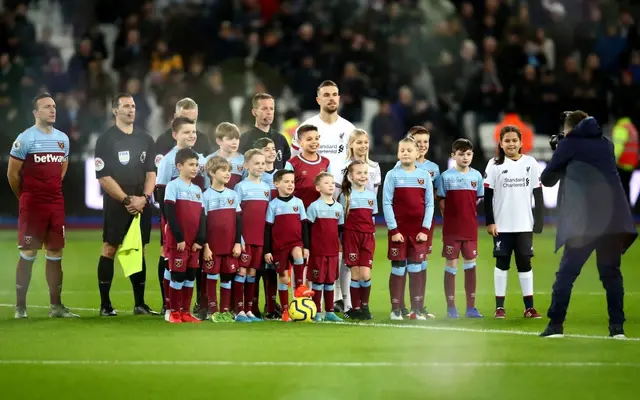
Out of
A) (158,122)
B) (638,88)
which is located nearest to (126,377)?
(158,122)

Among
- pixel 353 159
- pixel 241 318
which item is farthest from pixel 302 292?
pixel 353 159

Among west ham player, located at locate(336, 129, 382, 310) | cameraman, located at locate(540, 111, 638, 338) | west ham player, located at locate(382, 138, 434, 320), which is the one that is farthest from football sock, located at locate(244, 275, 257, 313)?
cameraman, located at locate(540, 111, 638, 338)

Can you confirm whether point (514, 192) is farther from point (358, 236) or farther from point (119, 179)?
point (119, 179)

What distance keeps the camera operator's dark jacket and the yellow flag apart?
14.4 ft

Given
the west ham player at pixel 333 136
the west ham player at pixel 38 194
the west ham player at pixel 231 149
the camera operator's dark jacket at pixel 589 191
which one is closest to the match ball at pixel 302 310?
the west ham player at pixel 333 136

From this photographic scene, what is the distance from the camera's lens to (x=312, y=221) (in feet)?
42.3

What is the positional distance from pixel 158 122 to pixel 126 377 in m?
16.7

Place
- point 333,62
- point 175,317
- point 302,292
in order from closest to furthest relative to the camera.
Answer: point 175,317 → point 302,292 → point 333,62

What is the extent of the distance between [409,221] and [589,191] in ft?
7.97

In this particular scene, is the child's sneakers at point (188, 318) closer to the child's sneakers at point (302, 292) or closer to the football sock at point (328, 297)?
the child's sneakers at point (302, 292)

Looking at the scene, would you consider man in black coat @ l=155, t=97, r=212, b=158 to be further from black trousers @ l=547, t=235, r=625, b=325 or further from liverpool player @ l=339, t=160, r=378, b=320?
black trousers @ l=547, t=235, r=625, b=325

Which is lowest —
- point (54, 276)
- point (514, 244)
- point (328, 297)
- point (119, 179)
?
point (328, 297)

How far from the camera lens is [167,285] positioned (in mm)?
13016

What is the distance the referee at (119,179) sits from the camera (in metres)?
13.2
